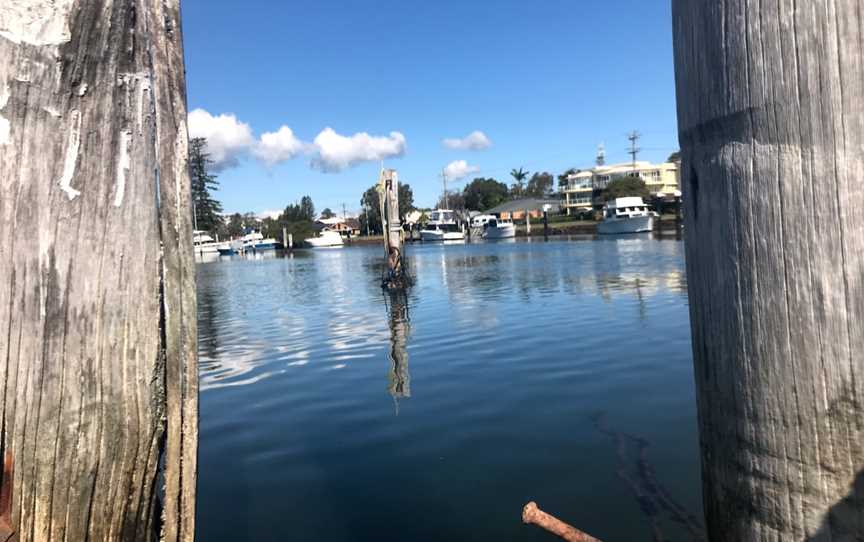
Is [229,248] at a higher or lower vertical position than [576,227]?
higher

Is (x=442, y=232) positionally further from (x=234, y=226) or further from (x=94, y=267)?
(x=94, y=267)

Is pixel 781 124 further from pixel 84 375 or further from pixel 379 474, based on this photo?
pixel 379 474

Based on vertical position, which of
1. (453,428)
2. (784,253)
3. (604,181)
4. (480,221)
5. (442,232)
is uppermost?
(604,181)

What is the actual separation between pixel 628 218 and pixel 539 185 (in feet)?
242

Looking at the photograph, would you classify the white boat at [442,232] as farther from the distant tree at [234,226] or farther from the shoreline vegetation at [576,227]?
the distant tree at [234,226]

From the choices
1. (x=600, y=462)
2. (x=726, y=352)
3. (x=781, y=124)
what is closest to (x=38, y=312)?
(x=726, y=352)

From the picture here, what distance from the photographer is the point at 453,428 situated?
566 cm

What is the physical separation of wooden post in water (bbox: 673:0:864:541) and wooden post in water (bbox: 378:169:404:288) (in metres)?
17.0

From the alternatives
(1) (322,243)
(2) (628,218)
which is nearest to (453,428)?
(2) (628,218)

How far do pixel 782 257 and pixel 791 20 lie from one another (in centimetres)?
52

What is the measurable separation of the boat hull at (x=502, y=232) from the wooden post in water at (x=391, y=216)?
62795 mm

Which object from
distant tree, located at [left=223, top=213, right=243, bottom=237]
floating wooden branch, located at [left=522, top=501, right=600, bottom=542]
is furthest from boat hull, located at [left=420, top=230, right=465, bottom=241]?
floating wooden branch, located at [left=522, top=501, right=600, bottom=542]

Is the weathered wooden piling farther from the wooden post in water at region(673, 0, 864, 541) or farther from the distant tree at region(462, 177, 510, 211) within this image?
the distant tree at region(462, 177, 510, 211)

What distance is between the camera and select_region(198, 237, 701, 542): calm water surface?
396 cm
